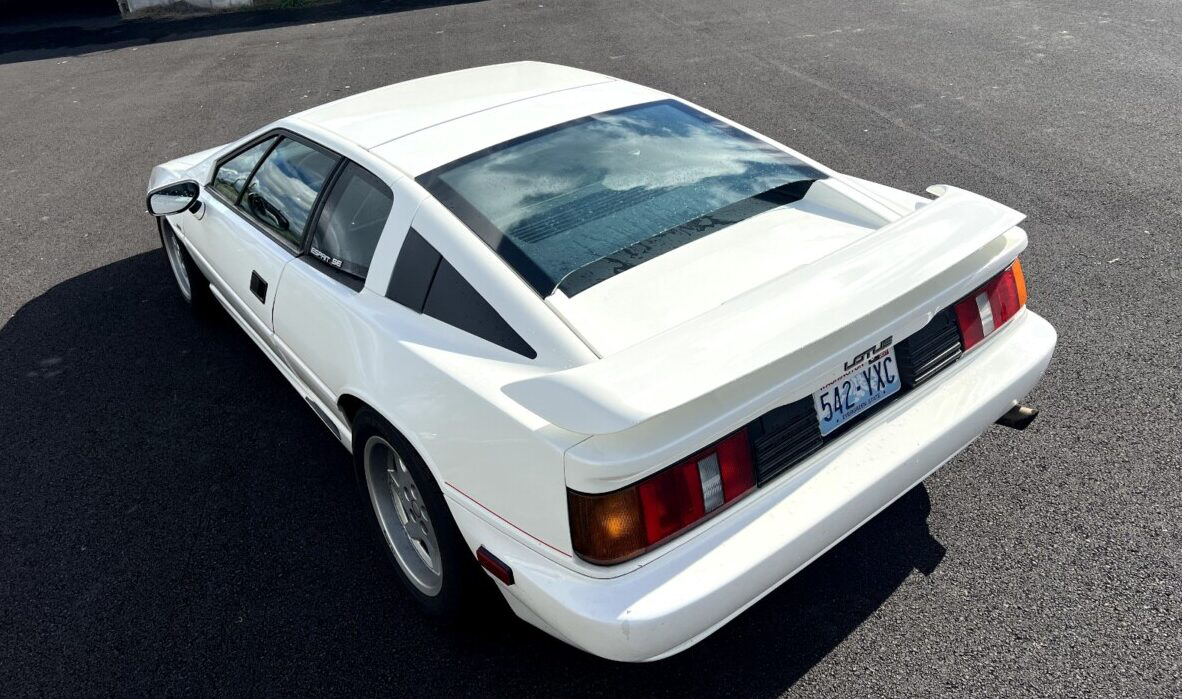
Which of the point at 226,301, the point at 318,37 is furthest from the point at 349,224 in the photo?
the point at 318,37

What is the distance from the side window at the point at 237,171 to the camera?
394 centimetres

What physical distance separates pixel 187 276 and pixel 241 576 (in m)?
2.32

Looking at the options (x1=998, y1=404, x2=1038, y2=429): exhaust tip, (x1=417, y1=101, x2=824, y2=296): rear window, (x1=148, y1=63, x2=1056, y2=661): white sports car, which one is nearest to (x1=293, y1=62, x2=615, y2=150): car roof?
(x1=148, y1=63, x2=1056, y2=661): white sports car

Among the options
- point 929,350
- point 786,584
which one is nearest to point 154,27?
point 786,584

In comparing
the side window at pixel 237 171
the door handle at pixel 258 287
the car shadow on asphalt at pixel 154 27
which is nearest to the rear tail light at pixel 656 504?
the door handle at pixel 258 287

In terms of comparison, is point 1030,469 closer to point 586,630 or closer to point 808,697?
point 808,697

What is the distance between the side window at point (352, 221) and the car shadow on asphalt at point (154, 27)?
39.8 ft

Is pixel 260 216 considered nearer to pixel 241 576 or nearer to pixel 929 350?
pixel 241 576

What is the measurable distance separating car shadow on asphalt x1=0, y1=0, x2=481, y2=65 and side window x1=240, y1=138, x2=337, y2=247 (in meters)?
11.5

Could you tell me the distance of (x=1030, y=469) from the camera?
11.0 ft

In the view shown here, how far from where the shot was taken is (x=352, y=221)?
3.17 m

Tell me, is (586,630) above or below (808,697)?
above

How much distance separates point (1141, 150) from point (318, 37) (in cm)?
1055

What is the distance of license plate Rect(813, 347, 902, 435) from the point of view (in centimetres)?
242
